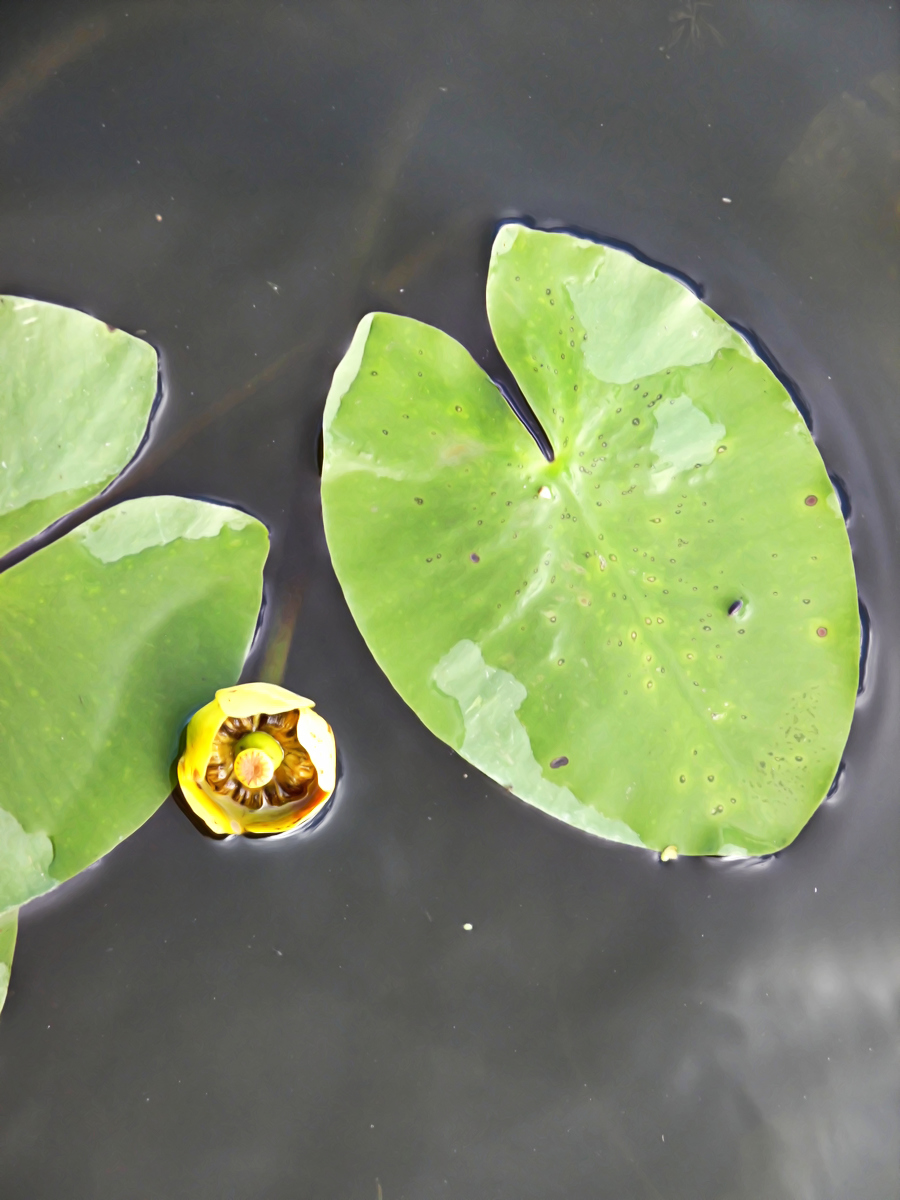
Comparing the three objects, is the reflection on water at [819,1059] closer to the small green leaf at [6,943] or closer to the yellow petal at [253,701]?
the yellow petal at [253,701]

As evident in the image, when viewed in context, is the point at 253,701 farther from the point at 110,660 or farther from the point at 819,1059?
the point at 819,1059

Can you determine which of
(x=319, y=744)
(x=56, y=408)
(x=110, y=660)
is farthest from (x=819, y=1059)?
(x=56, y=408)

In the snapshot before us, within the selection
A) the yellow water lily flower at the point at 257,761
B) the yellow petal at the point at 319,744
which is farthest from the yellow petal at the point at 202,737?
the yellow petal at the point at 319,744

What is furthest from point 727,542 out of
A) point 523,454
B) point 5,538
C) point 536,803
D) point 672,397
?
point 5,538

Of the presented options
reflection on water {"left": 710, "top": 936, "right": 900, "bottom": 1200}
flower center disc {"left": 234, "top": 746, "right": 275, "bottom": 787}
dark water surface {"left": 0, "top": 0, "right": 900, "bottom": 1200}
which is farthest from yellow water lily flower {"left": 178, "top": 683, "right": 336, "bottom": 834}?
reflection on water {"left": 710, "top": 936, "right": 900, "bottom": 1200}

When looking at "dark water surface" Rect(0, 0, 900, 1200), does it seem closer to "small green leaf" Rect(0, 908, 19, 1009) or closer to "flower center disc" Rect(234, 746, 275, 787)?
"small green leaf" Rect(0, 908, 19, 1009)

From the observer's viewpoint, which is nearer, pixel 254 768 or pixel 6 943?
pixel 254 768
